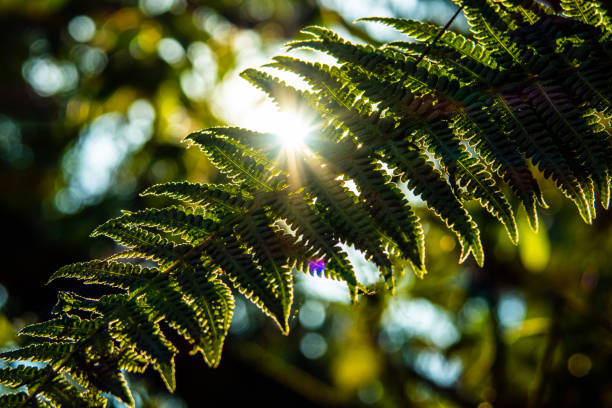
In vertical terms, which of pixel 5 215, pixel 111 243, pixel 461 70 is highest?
pixel 5 215

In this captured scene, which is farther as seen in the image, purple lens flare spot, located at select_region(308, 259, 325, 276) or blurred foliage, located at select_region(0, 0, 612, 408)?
blurred foliage, located at select_region(0, 0, 612, 408)

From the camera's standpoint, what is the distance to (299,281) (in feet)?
8.38

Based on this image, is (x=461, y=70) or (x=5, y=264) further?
(x=5, y=264)

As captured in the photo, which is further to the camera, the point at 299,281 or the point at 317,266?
the point at 299,281

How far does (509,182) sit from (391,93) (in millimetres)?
298

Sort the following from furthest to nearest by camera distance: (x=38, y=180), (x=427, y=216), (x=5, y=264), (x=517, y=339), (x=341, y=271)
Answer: (x=38, y=180) → (x=5, y=264) → (x=517, y=339) → (x=427, y=216) → (x=341, y=271)

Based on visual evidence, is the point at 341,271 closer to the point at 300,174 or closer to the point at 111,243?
the point at 300,174

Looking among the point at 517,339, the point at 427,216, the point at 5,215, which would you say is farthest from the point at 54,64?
the point at 517,339

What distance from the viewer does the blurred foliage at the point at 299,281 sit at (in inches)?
95.2

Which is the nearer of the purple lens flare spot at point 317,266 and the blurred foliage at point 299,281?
the purple lens flare spot at point 317,266

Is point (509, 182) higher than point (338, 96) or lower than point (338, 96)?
lower

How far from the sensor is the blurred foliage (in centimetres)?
242

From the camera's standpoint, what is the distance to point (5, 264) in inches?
142

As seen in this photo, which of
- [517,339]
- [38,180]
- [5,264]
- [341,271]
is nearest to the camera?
[341,271]
